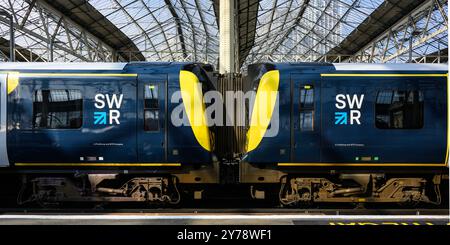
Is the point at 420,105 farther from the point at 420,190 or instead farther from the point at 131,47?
the point at 131,47

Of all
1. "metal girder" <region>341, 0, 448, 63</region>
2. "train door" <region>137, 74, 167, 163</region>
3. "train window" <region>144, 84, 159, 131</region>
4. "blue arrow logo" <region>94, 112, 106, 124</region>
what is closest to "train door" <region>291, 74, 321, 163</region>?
"train door" <region>137, 74, 167, 163</region>

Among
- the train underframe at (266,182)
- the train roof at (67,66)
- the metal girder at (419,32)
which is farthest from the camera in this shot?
the metal girder at (419,32)

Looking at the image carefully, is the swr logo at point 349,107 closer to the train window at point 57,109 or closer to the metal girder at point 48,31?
the train window at point 57,109

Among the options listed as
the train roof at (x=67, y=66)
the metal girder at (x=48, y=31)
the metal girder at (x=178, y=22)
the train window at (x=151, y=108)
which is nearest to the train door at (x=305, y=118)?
the train roof at (x=67, y=66)

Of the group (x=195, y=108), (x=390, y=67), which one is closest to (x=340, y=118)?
(x=390, y=67)

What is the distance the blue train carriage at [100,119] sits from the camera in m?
7.67

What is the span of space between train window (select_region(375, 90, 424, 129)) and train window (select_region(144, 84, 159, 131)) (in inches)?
170

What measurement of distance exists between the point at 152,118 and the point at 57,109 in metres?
1.85

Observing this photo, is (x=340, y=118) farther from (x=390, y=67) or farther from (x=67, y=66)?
(x=67, y=66)

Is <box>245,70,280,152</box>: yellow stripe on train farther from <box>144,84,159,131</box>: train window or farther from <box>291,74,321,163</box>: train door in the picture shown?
<box>144,84,159,131</box>: train window

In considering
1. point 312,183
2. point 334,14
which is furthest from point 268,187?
point 334,14

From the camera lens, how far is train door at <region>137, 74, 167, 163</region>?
7699 millimetres

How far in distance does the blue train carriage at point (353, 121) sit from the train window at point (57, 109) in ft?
11.3

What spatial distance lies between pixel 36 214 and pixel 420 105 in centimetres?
780
